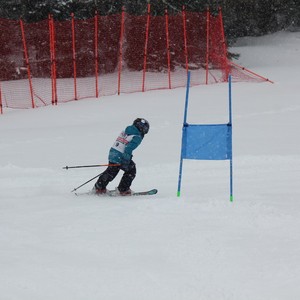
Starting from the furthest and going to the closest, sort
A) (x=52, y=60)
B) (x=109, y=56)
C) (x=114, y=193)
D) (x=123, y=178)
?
1. (x=109, y=56)
2. (x=52, y=60)
3. (x=114, y=193)
4. (x=123, y=178)

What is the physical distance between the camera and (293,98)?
18.1 metres

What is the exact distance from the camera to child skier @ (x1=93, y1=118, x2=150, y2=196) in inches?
364

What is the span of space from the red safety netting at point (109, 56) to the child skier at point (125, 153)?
32.8 feet

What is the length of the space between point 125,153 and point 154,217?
1688mm

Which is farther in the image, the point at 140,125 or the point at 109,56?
the point at 109,56

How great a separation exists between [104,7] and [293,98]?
9893 mm

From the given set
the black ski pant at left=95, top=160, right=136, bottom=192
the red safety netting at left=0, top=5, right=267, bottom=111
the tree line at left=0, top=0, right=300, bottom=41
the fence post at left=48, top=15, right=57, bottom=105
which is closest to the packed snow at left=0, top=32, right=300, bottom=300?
the black ski pant at left=95, top=160, right=136, bottom=192

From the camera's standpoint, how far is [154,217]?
7.93 m

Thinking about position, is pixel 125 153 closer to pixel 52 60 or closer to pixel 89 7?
pixel 52 60

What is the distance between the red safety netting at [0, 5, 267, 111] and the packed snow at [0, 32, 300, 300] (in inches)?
135

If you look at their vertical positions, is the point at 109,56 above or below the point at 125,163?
→ below

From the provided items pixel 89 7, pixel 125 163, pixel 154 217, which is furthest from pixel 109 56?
pixel 154 217

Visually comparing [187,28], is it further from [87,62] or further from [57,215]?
[57,215]

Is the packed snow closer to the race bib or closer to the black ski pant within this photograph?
the black ski pant
